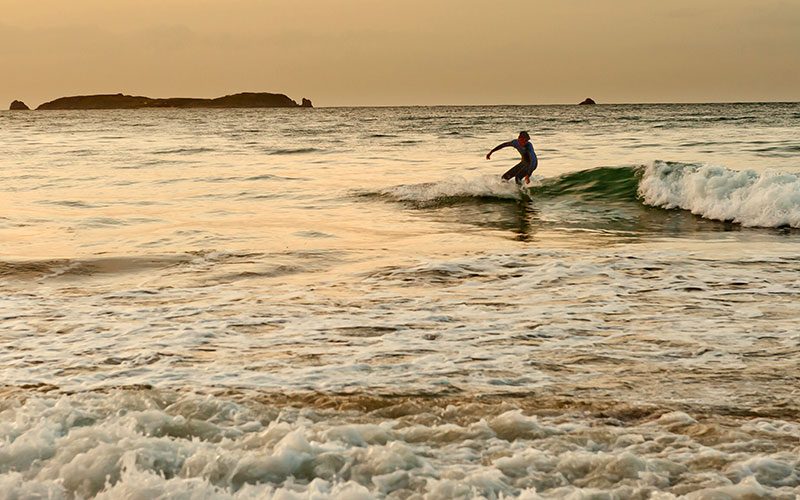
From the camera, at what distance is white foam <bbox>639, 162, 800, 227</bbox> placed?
16.1 m

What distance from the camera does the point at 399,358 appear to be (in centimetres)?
645

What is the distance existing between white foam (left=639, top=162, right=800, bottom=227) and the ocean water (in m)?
0.16

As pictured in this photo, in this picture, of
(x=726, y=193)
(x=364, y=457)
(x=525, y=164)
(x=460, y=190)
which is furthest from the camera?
(x=525, y=164)

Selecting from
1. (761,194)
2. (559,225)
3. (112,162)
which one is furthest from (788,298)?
(112,162)

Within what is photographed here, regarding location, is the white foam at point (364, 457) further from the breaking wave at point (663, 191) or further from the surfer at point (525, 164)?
the surfer at point (525, 164)

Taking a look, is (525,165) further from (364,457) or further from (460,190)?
(364,457)

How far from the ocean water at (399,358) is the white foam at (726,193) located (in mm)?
160

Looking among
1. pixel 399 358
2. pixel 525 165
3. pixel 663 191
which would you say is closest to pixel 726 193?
pixel 663 191

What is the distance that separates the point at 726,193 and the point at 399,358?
1453 centimetres

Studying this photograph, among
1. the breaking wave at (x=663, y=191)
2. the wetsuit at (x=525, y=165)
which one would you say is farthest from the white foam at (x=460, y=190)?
Answer: the wetsuit at (x=525, y=165)

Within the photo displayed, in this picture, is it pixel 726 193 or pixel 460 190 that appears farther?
pixel 460 190

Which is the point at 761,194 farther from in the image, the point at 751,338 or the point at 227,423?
the point at 227,423

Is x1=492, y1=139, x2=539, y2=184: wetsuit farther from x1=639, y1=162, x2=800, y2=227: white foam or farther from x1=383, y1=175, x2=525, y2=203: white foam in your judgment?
x1=639, y1=162, x2=800, y2=227: white foam

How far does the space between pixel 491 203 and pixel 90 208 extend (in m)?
9.20
